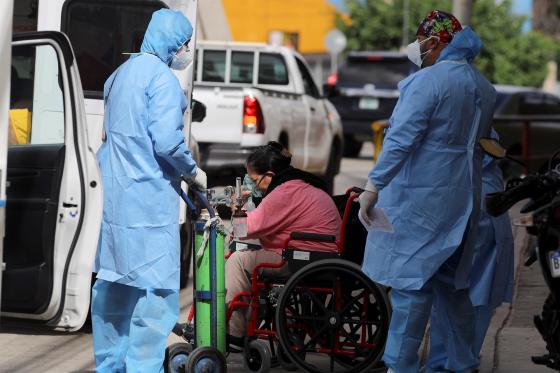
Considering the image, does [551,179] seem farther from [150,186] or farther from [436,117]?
[150,186]

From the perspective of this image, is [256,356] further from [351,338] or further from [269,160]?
[269,160]

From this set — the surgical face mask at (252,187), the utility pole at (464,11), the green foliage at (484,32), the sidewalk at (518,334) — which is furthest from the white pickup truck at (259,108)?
the green foliage at (484,32)

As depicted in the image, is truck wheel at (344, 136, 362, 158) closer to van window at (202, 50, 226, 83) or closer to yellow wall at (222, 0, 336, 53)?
van window at (202, 50, 226, 83)

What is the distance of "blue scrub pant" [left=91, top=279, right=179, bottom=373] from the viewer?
6.78 meters

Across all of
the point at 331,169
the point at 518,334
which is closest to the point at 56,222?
the point at 518,334

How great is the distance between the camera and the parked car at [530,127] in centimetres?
2052

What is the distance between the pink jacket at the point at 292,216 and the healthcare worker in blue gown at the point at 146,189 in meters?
0.68

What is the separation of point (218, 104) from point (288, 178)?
25.0 feet

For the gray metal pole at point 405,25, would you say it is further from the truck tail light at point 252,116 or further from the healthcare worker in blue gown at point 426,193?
the healthcare worker in blue gown at point 426,193

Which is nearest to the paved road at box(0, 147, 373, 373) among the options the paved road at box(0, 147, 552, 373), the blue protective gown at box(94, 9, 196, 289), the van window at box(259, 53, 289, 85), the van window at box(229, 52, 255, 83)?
the paved road at box(0, 147, 552, 373)

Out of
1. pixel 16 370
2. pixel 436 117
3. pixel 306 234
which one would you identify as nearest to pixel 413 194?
pixel 436 117

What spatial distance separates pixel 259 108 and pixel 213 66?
6.60ft

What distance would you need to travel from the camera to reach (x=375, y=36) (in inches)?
2229

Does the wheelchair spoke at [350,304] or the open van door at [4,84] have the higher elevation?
the open van door at [4,84]
